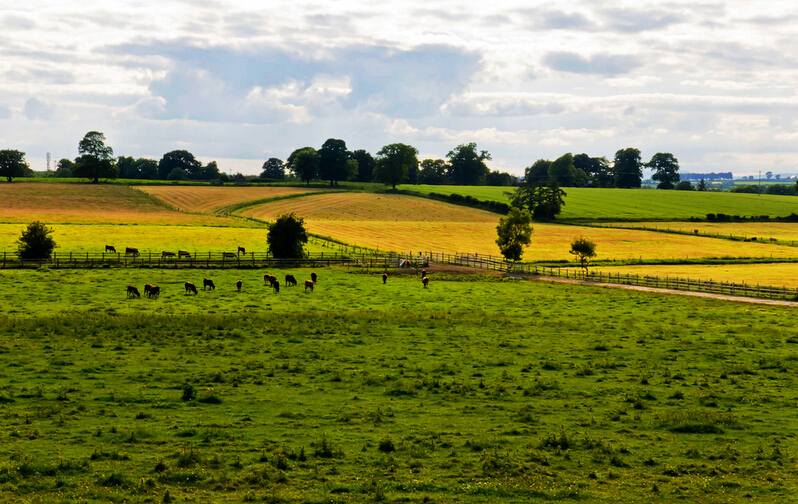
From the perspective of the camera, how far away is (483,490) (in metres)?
14.0

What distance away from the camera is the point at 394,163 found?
166 metres

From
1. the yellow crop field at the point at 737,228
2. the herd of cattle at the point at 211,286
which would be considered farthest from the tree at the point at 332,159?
the herd of cattle at the point at 211,286

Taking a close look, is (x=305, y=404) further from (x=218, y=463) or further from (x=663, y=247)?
(x=663, y=247)

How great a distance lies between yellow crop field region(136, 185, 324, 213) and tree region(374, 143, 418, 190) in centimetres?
1838

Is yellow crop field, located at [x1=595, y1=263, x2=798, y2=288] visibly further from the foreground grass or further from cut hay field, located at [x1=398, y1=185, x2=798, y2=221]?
cut hay field, located at [x1=398, y1=185, x2=798, y2=221]

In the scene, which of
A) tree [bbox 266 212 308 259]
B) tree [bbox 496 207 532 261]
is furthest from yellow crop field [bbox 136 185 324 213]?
tree [bbox 496 207 532 261]

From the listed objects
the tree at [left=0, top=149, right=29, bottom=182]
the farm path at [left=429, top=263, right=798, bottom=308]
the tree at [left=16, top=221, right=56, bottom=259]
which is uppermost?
the tree at [left=0, top=149, right=29, bottom=182]

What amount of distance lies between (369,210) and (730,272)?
70182 mm

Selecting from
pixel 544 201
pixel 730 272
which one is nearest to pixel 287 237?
pixel 730 272

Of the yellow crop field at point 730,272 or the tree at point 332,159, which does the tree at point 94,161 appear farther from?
the yellow crop field at point 730,272

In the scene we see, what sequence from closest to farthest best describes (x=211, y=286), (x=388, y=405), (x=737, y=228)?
(x=388, y=405), (x=211, y=286), (x=737, y=228)

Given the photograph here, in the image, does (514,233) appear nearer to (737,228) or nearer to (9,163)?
(737,228)

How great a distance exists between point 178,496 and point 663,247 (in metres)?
88.5

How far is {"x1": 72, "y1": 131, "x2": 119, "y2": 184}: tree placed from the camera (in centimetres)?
15012
